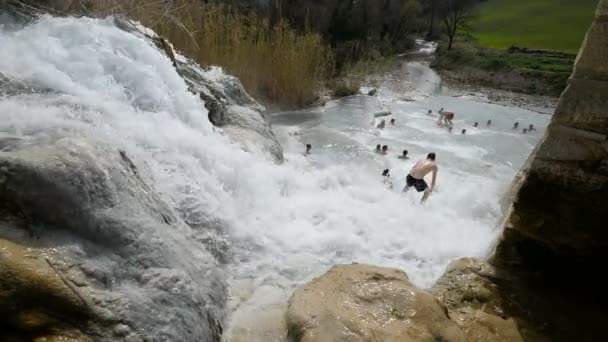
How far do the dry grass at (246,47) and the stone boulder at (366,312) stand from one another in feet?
18.3

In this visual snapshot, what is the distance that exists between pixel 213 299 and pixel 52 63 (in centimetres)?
258

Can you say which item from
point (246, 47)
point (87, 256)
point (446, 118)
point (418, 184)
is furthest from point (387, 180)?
point (446, 118)

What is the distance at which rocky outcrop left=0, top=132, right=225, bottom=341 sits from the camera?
1690mm

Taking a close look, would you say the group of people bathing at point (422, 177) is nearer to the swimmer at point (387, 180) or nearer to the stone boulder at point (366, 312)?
the swimmer at point (387, 180)

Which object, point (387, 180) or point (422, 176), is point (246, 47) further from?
point (422, 176)

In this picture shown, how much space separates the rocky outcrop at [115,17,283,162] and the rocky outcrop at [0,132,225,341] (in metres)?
3.04

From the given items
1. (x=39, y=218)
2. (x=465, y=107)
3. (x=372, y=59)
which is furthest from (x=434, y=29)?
(x=39, y=218)

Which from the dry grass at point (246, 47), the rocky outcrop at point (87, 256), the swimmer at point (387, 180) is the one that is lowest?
the swimmer at point (387, 180)

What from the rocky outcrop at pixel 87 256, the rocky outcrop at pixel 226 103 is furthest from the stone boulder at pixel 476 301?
the rocky outcrop at pixel 226 103

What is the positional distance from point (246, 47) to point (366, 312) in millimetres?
7503

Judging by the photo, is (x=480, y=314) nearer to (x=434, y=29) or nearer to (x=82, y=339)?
(x=82, y=339)

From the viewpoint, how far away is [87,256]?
2.00 m

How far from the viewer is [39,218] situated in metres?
1.96

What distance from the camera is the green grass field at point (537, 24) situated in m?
27.4
